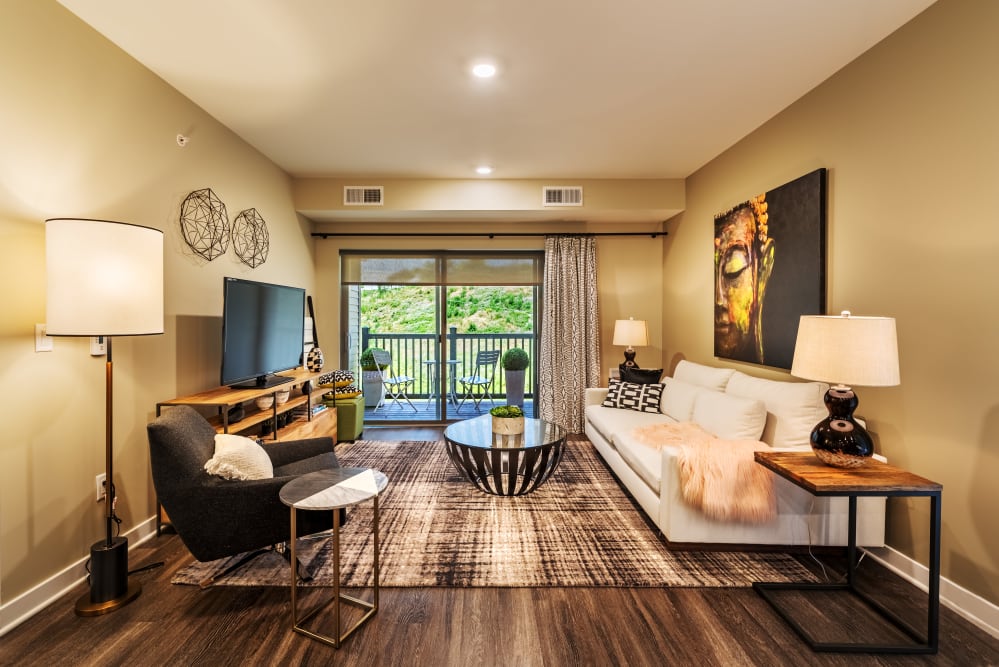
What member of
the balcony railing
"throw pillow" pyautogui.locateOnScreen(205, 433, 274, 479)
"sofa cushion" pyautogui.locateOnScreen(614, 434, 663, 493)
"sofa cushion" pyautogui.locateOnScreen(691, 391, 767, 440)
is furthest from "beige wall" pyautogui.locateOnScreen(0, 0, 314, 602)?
"sofa cushion" pyautogui.locateOnScreen(691, 391, 767, 440)

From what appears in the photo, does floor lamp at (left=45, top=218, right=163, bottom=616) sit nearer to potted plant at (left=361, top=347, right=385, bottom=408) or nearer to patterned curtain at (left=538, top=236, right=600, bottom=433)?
potted plant at (left=361, top=347, right=385, bottom=408)

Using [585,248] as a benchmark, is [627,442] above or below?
below

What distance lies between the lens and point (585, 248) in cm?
505

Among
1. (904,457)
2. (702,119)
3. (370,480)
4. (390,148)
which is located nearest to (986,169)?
(904,457)

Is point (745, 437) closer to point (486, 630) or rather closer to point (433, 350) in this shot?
point (486, 630)

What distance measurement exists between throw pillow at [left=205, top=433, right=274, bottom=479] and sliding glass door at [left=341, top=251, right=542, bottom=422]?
119 inches

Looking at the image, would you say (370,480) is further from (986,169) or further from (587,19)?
(986,169)

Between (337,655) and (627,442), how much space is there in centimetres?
212

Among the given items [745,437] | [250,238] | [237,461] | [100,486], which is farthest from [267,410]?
[745,437]

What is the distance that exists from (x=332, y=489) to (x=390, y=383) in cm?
361

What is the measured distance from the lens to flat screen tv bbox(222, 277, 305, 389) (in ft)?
9.57

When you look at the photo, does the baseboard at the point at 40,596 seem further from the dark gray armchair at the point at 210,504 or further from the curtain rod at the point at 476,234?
the curtain rod at the point at 476,234

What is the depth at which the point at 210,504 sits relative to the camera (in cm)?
189

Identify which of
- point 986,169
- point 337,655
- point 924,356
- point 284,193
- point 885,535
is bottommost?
point 337,655
